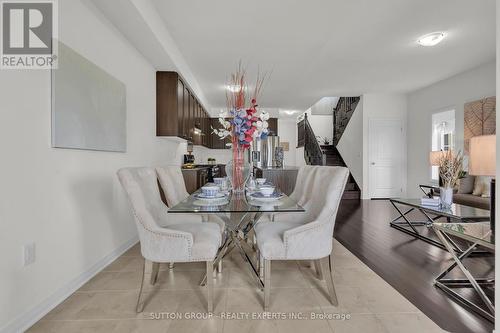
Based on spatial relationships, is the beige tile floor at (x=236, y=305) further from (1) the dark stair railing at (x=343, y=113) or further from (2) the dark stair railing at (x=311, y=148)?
(1) the dark stair railing at (x=343, y=113)

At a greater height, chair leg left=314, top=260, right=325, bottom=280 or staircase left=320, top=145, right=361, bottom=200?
staircase left=320, top=145, right=361, bottom=200

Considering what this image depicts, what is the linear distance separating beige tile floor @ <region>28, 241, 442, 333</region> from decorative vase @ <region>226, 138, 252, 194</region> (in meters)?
0.78

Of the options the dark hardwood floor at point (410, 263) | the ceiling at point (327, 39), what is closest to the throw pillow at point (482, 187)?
the dark hardwood floor at point (410, 263)

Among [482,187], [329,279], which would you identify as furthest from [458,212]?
[329,279]

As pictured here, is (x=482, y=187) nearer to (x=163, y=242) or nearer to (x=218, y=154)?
(x=163, y=242)

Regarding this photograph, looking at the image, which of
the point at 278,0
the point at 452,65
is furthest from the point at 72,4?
the point at 452,65

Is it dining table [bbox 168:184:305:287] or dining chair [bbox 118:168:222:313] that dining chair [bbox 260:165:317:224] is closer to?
dining table [bbox 168:184:305:287]

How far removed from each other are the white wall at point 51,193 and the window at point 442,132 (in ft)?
20.3

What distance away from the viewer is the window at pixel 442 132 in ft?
17.9

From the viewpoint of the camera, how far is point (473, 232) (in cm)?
187

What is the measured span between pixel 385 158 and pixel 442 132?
131 centimetres

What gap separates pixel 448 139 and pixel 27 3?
6971 millimetres

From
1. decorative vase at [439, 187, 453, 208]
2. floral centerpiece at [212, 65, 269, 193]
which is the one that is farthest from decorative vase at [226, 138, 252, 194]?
decorative vase at [439, 187, 453, 208]

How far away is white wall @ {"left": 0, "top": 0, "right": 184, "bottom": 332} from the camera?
1524 mm
